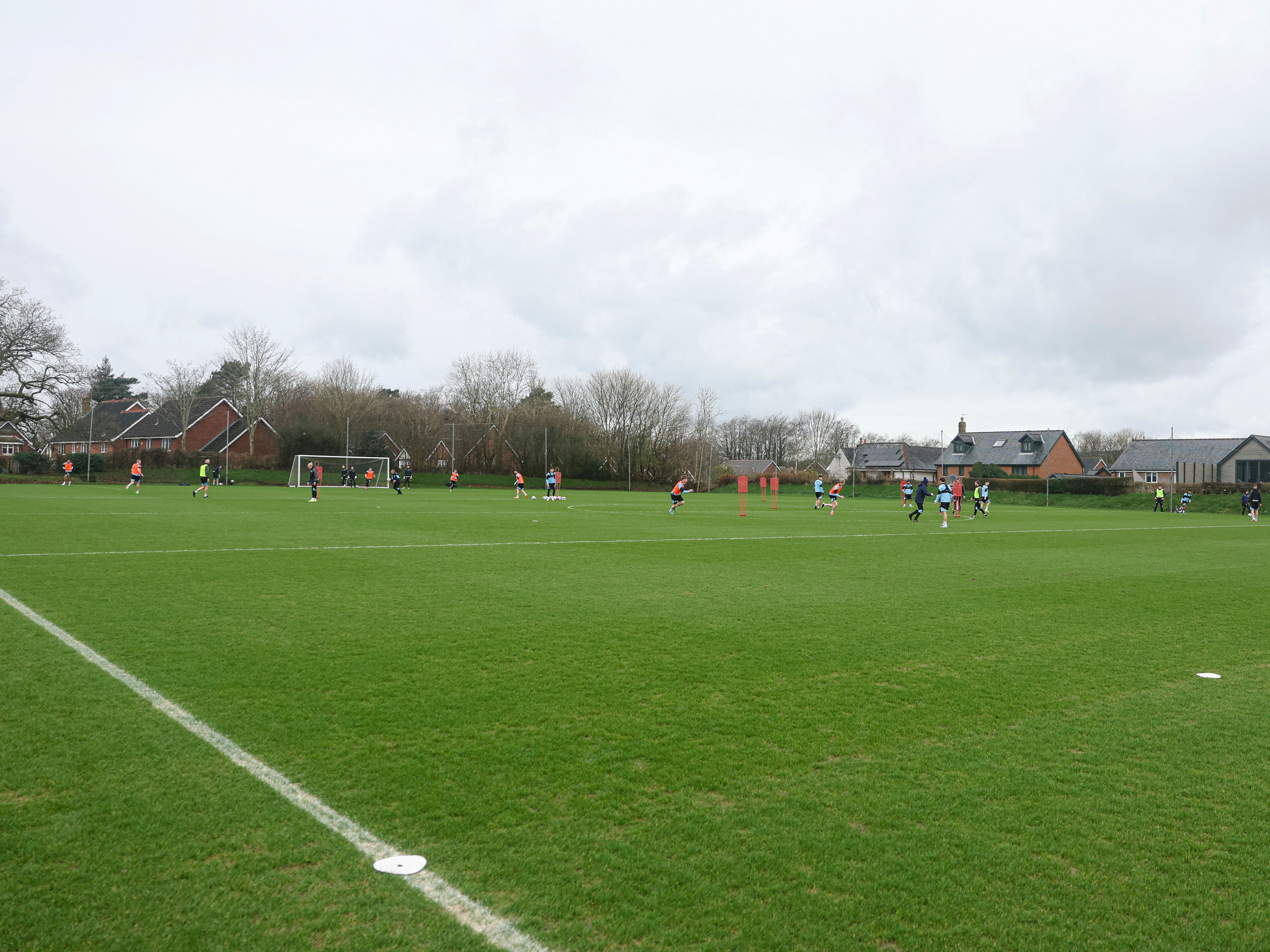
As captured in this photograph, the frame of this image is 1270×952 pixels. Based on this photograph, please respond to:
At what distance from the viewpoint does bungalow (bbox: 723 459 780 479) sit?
383ft

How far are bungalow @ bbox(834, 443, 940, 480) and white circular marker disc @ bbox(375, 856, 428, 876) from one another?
354 ft

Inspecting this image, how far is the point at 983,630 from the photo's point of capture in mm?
9234

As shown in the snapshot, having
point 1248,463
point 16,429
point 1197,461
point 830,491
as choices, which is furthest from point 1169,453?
point 16,429

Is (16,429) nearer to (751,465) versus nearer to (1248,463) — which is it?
(751,465)

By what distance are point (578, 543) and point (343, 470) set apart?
2034 inches

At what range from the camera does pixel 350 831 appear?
12.8 ft

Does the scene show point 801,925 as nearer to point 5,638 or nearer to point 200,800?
point 200,800

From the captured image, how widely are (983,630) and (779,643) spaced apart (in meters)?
2.65

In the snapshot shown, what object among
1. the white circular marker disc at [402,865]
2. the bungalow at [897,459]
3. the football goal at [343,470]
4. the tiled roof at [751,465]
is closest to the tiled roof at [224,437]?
the football goal at [343,470]

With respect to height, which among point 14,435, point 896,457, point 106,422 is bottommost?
point 14,435

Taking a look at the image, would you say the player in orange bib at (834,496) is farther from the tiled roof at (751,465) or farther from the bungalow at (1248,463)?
the tiled roof at (751,465)

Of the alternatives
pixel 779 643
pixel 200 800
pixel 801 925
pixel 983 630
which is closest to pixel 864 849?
pixel 801 925

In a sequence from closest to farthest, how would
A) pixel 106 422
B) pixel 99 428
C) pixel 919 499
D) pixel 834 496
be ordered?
pixel 919 499 → pixel 834 496 → pixel 99 428 → pixel 106 422

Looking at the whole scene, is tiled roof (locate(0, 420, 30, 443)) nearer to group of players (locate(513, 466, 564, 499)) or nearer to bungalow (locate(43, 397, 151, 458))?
bungalow (locate(43, 397, 151, 458))
